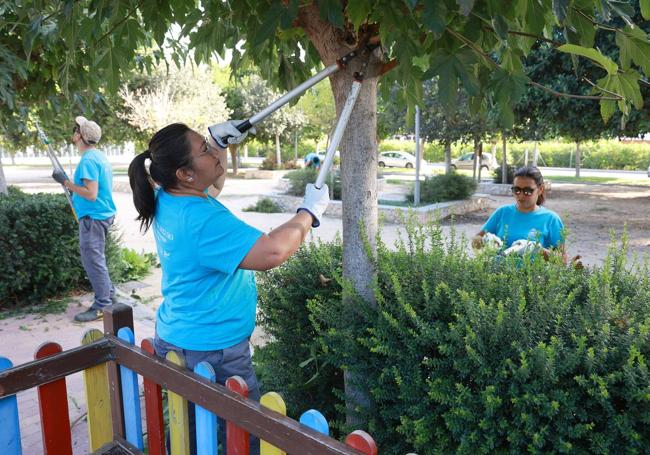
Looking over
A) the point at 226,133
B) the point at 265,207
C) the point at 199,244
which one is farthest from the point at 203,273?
the point at 265,207

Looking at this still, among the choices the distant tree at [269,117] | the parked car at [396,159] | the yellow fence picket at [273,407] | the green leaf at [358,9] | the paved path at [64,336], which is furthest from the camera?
the parked car at [396,159]

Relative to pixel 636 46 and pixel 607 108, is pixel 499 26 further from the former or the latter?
pixel 607 108

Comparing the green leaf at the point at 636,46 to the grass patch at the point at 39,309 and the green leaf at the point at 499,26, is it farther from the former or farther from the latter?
the grass patch at the point at 39,309

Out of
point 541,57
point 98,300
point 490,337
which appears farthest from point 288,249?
point 541,57

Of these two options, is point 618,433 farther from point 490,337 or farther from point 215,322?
point 215,322

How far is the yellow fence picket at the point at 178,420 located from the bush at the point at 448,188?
44.2 feet

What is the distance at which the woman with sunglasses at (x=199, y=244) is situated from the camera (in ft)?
5.92

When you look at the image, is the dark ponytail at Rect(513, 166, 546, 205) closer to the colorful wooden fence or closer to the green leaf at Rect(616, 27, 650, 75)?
the green leaf at Rect(616, 27, 650, 75)

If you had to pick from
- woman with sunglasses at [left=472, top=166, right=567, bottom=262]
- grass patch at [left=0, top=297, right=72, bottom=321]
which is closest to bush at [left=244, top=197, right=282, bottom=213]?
grass patch at [left=0, top=297, right=72, bottom=321]

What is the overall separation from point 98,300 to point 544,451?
4.61 m

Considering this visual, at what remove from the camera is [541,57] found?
10938 mm

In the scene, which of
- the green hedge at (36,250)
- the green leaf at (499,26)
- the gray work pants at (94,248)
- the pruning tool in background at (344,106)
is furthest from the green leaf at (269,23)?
the green hedge at (36,250)

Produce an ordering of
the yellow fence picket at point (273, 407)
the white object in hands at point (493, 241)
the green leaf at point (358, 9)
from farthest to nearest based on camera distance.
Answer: the white object in hands at point (493, 241)
the green leaf at point (358, 9)
the yellow fence picket at point (273, 407)

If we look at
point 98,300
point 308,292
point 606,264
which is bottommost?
point 98,300
